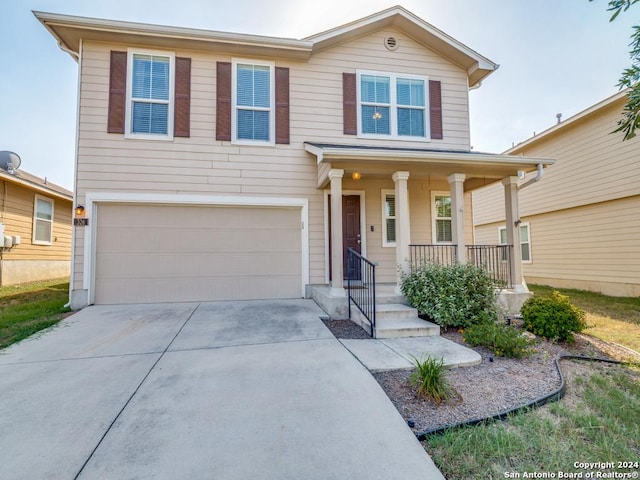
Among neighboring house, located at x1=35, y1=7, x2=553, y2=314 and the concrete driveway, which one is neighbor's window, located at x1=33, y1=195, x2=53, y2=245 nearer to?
neighboring house, located at x1=35, y1=7, x2=553, y2=314

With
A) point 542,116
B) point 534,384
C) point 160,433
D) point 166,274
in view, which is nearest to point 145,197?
point 166,274

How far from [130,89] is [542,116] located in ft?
46.0

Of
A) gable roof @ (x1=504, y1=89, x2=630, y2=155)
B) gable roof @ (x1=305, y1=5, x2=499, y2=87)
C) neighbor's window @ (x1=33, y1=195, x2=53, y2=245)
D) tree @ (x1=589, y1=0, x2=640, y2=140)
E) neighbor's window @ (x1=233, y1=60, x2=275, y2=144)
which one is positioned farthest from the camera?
neighbor's window @ (x1=33, y1=195, x2=53, y2=245)

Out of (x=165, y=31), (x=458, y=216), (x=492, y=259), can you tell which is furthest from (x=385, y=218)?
(x=165, y=31)

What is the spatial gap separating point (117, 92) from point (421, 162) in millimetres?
6120

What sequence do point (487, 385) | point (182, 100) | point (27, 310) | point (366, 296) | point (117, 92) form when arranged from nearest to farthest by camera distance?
point (487, 385)
point (366, 296)
point (27, 310)
point (117, 92)
point (182, 100)

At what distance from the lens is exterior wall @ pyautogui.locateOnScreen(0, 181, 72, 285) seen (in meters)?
8.83

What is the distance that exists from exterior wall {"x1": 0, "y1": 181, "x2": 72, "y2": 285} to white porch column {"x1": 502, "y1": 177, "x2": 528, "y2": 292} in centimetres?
1312

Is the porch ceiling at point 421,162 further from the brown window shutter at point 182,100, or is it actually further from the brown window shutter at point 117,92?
the brown window shutter at point 117,92

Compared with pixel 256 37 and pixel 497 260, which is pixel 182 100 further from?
pixel 497 260

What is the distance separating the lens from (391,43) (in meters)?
7.10

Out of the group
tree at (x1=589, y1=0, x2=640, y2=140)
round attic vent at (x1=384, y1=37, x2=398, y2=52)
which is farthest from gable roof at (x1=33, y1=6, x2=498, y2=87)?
tree at (x1=589, y1=0, x2=640, y2=140)

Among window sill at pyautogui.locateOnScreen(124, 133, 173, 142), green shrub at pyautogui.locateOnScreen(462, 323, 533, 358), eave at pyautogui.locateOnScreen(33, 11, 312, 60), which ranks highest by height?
eave at pyautogui.locateOnScreen(33, 11, 312, 60)

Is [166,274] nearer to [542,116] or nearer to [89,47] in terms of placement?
[89,47]
